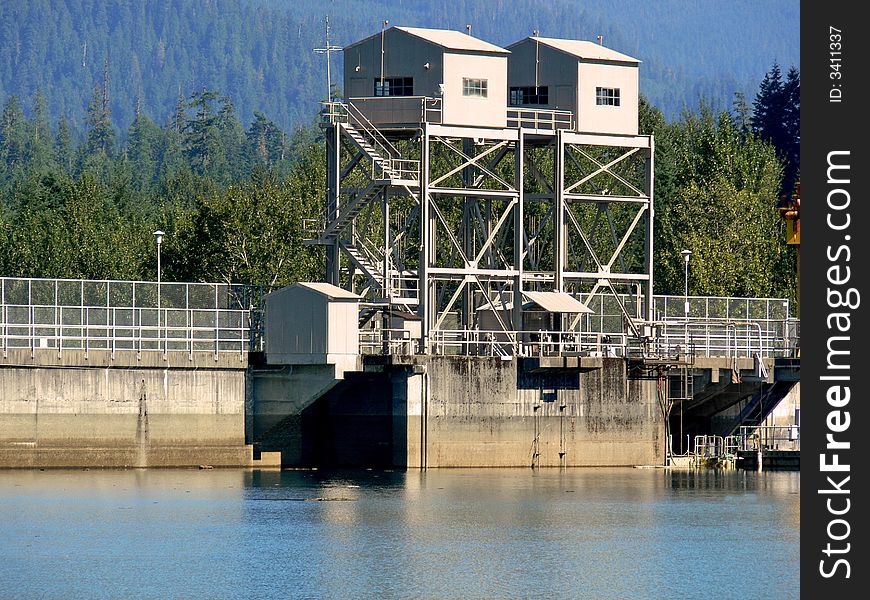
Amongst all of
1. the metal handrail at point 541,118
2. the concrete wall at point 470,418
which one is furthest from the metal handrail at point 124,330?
the metal handrail at point 541,118

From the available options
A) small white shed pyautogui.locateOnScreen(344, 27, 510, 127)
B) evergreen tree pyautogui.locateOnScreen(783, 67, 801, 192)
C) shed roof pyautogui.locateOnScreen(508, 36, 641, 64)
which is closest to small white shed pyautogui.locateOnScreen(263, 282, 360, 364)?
small white shed pyautogui.locateOnScreen(344, 27, 510, 127)

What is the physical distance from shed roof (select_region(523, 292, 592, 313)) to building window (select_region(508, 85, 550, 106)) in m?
9.46

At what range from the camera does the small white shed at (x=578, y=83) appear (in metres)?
82.9

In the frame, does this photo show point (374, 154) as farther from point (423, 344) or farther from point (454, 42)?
point (423, 344)

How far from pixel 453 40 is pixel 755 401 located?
21390 mm

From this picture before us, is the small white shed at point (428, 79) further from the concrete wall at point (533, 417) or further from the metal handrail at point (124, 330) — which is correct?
the concrete wall at point (533, 417)

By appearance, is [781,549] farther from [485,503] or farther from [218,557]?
[218,557]

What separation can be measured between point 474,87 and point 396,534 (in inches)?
A: 1147

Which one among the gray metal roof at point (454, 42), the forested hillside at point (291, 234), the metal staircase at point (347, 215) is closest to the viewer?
the metal staircase at point (347, 215)

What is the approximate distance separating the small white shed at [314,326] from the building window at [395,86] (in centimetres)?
1034

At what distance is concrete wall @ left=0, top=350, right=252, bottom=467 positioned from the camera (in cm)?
7106
